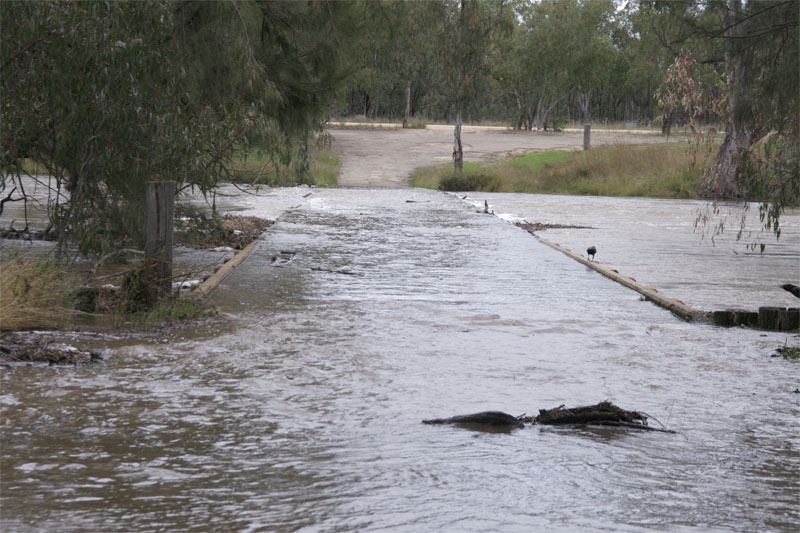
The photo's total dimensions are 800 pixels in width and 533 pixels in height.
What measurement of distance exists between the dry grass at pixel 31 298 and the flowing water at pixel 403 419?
0.68m

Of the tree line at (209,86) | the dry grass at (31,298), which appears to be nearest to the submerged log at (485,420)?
the dry grass at (31,298)

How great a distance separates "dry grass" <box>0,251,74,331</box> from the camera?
8750 millimetres

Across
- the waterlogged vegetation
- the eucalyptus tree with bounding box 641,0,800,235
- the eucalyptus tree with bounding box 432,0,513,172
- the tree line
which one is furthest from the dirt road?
the waterlogged vegetation

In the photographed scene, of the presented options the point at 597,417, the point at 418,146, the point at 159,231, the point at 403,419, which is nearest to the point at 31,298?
the point at 159,231

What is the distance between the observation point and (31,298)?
29.8ft

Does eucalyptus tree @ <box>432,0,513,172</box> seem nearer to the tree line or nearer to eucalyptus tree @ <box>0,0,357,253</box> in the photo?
the tree line

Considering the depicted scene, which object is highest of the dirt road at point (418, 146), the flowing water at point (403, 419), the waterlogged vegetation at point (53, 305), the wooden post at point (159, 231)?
the dirt road at point (418, 146)

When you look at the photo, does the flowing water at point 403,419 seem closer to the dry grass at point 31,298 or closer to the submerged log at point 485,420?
the submerged log at point 485,420

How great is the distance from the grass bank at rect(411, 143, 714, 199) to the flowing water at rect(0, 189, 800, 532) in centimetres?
2340

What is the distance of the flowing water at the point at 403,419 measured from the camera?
16.5 feet

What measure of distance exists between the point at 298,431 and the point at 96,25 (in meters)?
5.09

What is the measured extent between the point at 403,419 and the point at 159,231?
4.39 meters

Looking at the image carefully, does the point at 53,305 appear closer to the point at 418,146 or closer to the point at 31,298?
the point at 31,298

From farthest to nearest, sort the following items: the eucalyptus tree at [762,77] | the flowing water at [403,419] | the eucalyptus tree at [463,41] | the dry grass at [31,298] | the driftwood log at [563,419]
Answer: the eucalyptus tree at [463,41]
the eucalyptus tree at [762,77]
the dry grass at [31,298]
the driftwood log at [563,419]
the flowing water at [403,419]
